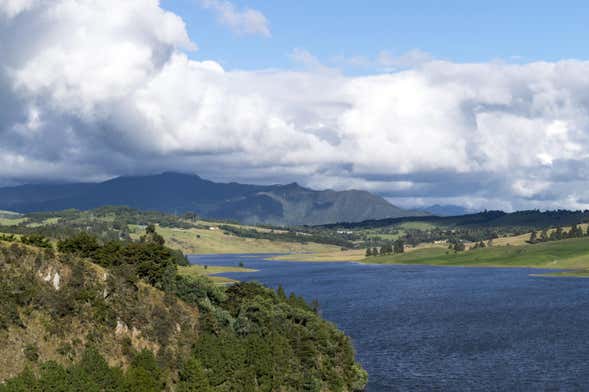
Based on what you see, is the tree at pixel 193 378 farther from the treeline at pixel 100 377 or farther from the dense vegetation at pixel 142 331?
the dense vegetation at pixel 142 331

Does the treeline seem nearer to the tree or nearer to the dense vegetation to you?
the tree

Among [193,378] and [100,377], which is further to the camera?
[193,378]

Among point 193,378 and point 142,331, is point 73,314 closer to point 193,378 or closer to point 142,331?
point 142,331

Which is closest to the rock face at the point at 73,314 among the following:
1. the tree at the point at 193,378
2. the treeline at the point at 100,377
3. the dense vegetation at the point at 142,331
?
the dense vegetation at the point at 142,331

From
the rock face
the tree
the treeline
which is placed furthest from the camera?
the tree

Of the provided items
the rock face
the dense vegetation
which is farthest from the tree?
the rock face

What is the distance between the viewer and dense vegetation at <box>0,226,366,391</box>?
84.4m

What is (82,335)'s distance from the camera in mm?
92312

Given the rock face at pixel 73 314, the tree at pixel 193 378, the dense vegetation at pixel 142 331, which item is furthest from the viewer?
the tree at pixel 193 378

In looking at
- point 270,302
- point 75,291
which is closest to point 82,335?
point 75,291

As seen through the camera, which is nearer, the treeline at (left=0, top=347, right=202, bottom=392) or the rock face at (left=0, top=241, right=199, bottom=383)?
the treeline at (left=0, top=347, right=202, bottom=392)

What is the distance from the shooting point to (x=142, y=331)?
10106cm

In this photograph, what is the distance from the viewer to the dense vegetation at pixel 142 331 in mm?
84375

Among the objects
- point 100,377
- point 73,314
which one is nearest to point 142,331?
point 73,314
